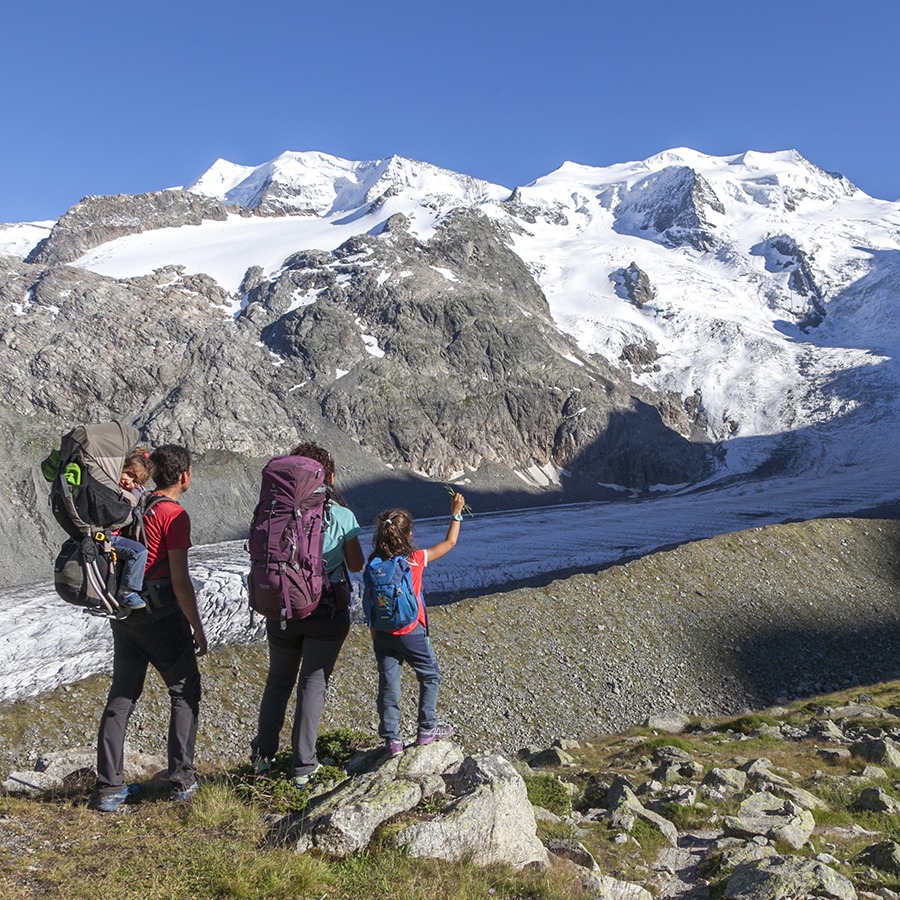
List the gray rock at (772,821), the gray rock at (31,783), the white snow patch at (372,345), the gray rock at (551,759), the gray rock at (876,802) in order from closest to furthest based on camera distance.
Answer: the gray rock at (31,783) → the gray rock at (772,821) → the gray rock at (876,802) → the gray rock at (551,759) → the white snow patch at (372,345)

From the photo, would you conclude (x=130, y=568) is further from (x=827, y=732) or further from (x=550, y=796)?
(x=827, y=732)

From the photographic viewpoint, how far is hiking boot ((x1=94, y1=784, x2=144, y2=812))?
302 inches

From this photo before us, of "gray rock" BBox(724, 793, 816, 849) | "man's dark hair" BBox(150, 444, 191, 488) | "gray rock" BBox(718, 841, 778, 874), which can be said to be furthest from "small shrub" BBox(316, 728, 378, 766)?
"gray rock" BBox(724, 793, 816, 849)

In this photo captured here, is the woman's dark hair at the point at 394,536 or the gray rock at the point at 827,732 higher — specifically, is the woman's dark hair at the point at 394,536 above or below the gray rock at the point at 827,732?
above

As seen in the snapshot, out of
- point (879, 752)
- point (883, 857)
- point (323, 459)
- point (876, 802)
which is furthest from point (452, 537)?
point (879, 752)

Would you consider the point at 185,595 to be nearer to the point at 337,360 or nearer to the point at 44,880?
the point at 44,880

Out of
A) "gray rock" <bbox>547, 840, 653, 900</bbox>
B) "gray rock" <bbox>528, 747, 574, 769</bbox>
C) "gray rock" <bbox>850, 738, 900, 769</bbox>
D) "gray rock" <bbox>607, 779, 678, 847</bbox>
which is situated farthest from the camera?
"gray rock" <bbox>528, 747, 574, 769</bbox>

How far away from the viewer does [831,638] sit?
39500 mm

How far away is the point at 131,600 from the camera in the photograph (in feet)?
24.4

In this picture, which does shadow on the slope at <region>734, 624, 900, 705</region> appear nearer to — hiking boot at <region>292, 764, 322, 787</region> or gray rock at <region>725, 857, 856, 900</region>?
gray rock at <region>725, 857, 856, 900</region>

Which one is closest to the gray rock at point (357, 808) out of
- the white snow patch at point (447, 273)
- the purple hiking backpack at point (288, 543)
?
the purple hiking backpack at point (288, 543)

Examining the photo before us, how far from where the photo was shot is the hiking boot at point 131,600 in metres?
7.40

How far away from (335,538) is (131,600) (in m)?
2.18

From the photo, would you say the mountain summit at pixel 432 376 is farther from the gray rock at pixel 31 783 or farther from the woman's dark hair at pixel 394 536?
the woman's dark hair at pixel 394 536
